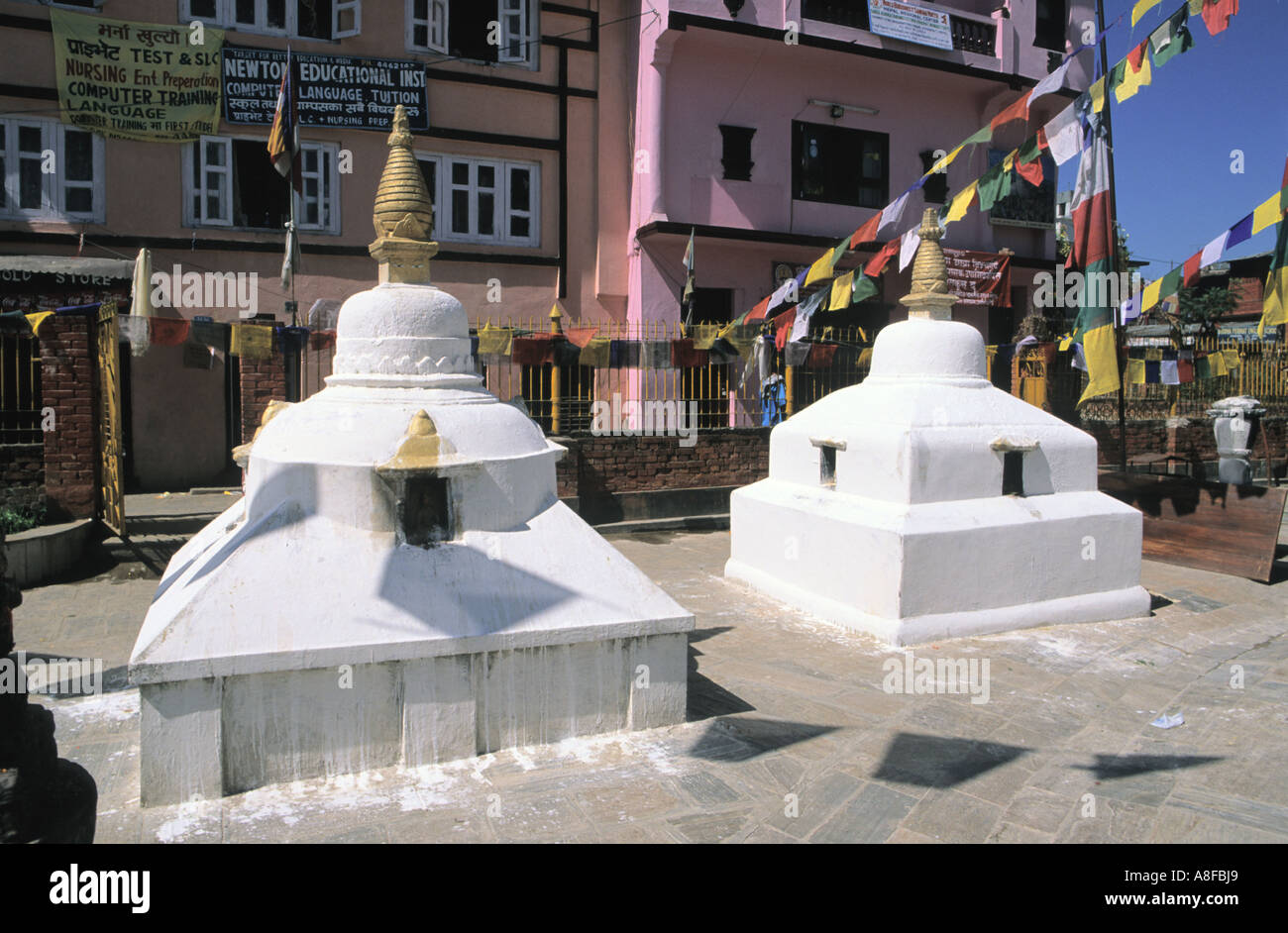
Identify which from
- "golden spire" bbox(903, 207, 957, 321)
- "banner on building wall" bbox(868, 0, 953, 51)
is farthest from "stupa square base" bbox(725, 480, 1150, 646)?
"banner on building wall" bbox(868, 0, 953, 51)

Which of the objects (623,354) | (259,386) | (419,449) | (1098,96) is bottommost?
(419,449)

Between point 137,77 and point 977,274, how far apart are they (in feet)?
48.5

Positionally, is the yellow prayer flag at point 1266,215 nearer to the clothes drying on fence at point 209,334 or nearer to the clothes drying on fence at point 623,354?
the clothes drying on fence at point 623,354

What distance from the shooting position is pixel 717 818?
382 cm

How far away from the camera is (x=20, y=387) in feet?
30.8

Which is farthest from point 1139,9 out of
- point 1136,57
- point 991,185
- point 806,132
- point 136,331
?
point 136,331

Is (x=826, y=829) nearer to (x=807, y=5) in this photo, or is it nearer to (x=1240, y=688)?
(x=1240, y=688)

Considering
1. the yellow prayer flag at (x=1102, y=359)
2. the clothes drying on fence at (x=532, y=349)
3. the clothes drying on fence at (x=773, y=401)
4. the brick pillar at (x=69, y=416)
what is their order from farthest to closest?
the clothes drying on fence at (x=773, y=401), the clothes drying on fence at (x=532, y=349), the brick pillar at (x=69, y=416), the yellow prayer flag at (x=1102, y=359)

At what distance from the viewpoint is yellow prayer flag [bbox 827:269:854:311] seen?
1121cm

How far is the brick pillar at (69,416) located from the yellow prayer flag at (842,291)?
8.55 m

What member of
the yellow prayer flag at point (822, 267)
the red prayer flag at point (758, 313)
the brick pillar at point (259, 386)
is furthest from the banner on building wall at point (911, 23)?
the brick pillar at point (259, 386)

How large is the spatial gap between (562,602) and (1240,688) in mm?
4493

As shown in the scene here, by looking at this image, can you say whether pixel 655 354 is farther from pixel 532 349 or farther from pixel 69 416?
pixel 69 416

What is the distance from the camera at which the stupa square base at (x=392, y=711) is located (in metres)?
3.84
